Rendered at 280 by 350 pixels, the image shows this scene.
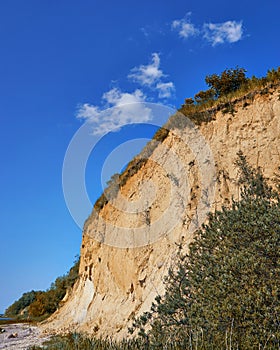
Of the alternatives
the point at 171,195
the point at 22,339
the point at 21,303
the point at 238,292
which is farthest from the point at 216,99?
the point at 21,303

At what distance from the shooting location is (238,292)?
548cm

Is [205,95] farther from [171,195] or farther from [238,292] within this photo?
[238,292]

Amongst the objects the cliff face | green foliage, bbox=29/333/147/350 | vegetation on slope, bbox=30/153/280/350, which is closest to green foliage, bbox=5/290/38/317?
the cliff face

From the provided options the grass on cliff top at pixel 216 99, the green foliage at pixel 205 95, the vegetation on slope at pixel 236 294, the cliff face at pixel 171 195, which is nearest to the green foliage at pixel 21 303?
the cliff face at pixel 171 195

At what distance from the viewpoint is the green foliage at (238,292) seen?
16.4ft

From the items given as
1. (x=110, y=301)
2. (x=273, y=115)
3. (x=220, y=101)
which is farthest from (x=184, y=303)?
(x=110, y=301)

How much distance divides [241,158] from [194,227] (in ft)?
9.74

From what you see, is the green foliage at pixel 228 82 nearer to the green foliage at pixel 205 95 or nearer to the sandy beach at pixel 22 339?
the green foliage at pixel 205 95

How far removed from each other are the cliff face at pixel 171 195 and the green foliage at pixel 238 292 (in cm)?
442

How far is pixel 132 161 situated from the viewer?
61.8 feet

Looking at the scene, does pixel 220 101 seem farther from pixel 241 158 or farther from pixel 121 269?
pixel 121 269

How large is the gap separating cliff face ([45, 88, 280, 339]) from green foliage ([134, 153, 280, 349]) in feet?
14.5

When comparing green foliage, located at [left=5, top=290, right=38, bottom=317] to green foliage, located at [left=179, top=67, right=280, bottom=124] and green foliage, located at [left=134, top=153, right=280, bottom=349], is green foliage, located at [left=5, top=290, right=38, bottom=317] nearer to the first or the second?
green foliage, located at [left=179, top=67, right=280, bottom=124]

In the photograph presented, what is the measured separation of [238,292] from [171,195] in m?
9.13
